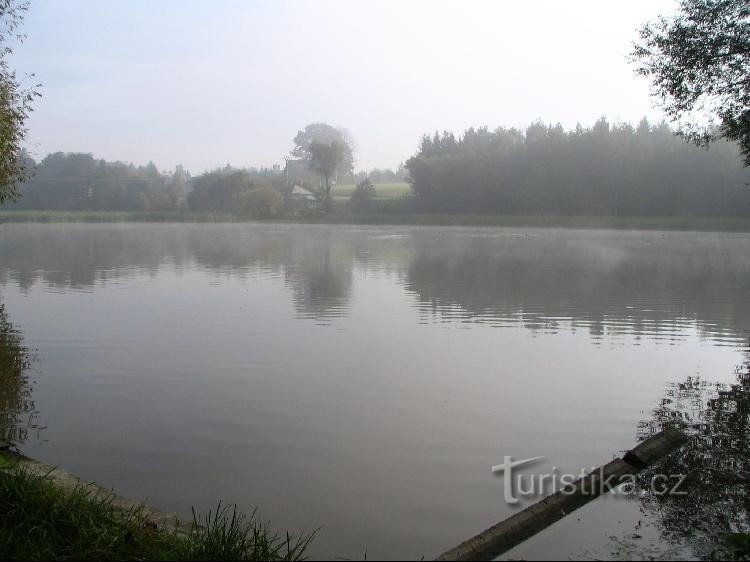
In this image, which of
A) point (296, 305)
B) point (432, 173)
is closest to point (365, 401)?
point (296, 305)

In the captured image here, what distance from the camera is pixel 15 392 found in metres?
7.45

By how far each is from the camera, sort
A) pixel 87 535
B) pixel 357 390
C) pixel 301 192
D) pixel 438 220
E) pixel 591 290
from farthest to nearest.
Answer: pixel 301 192
pixel 438 220
pixel 591 290
pixel 357 390
pixel 87 535

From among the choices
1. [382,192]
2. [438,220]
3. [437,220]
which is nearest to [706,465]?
[438,220]

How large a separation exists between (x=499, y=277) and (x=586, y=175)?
5533 centimetres

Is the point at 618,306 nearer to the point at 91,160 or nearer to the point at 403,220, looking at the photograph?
the point at 403,220

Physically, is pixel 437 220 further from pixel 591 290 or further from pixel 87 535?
pixel 87 535

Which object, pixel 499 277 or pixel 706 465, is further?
pixel 499 277

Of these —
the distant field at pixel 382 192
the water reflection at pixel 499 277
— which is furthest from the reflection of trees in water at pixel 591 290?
the distant field at pixel 382 192

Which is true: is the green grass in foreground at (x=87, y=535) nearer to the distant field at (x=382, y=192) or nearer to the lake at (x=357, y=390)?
the lake at (x=357, y=390)

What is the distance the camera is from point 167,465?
554cm

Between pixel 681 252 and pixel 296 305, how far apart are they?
25654mm

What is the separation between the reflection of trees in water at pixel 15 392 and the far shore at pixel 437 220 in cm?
6211

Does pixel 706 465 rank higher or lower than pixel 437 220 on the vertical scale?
lower

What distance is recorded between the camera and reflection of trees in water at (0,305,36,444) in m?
6.21
